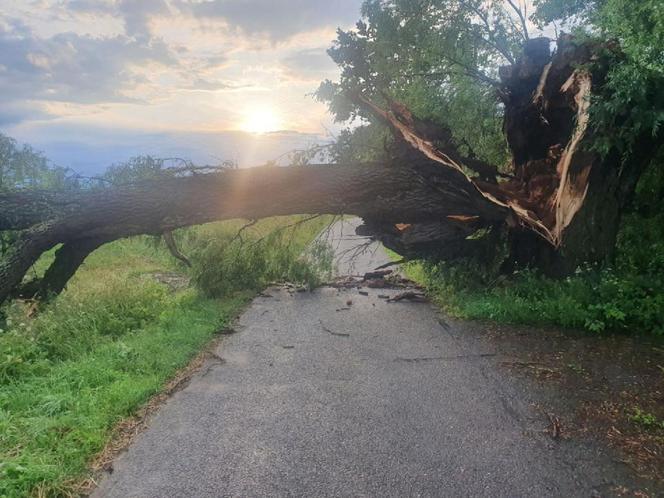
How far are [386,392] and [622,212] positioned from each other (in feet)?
17.4

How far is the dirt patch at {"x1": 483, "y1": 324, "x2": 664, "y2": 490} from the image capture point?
3.80 m

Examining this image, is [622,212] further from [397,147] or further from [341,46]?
[341,46]

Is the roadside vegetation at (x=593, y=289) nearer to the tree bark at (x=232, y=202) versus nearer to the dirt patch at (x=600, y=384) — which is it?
the dirt patch at (x=600, y=384)

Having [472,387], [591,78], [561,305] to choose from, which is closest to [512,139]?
[591,78]

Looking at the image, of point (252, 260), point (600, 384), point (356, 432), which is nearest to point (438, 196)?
point (600, 384)

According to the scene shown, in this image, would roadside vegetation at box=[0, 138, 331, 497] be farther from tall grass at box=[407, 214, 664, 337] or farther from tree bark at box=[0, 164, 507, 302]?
tall grass at box=[407, 214, 664, 337]

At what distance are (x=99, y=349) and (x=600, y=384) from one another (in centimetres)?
574

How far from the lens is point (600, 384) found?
15.7 ft

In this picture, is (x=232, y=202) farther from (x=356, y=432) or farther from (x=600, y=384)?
(x=600, y=384)

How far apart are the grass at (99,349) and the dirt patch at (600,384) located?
390 cm

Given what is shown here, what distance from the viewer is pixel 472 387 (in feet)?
16.3

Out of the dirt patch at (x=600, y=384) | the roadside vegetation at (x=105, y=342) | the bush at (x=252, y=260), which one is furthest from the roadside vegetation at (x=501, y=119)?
the roadside vegetation at (x=105, y=342)

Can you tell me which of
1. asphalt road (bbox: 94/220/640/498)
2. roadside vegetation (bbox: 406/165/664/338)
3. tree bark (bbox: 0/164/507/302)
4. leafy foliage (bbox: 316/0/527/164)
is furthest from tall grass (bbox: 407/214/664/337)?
leafy foliage (bbox: 316/0/527/164)

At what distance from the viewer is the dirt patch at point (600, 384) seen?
12.5 feet
